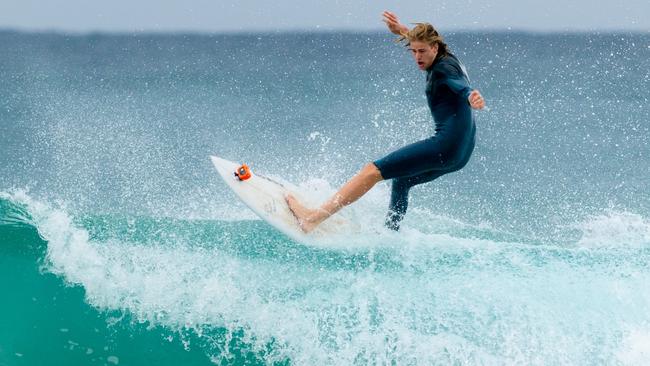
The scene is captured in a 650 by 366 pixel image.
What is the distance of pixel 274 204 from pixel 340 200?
1.68 ft


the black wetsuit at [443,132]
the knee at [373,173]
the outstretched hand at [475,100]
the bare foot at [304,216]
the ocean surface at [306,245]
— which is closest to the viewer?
the outstretched hand at [475,100]

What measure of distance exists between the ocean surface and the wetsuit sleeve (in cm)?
103

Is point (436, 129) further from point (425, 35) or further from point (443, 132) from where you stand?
point (425, 35)

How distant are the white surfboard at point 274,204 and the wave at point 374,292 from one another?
0.12 m

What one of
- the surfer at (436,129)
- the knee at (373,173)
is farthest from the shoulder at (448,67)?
the knee at (373,173)

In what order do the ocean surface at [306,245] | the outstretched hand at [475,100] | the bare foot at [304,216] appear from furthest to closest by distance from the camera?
the bare foot at [304,216] < the ocean surface at [306,245] < the outstretched hand at [475,100]

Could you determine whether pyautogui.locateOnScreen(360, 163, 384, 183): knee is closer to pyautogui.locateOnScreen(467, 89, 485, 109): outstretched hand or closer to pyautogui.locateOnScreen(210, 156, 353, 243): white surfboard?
pyautogui.locateOnScreen(210, 156, 353, 243): white surfboard

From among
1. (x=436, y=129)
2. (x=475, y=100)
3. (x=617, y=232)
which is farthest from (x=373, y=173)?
(x=617, y=232)

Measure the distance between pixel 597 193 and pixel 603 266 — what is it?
11.8ft

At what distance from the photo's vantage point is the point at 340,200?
525 cm

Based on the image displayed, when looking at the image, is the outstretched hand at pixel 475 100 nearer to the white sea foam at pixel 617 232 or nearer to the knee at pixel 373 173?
the knee at pixel 373 173

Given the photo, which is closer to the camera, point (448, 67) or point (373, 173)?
point (448, 67)

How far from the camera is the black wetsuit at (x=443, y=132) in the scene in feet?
15.9

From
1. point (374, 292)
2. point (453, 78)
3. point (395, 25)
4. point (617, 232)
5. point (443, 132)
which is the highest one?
point (395, 25)
